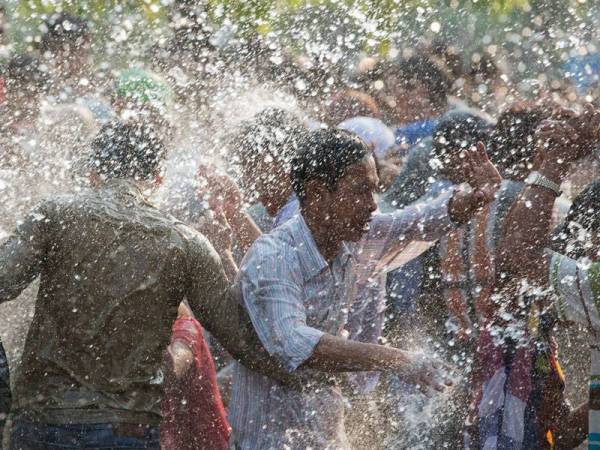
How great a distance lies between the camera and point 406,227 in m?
3.76

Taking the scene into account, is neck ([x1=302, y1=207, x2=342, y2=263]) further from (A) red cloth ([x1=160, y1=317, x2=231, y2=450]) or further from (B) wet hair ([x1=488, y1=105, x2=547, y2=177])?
(B) wet hair ([x1=488, y1=105, x2=547, y2=177])

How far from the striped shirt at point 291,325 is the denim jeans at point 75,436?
299 mm

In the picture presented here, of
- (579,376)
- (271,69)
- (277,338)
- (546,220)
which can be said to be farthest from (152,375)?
(271,69)

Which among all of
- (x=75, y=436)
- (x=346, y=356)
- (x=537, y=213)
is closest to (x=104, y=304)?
(x=75, y=436)

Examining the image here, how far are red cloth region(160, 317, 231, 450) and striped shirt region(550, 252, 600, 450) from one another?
1.19 meters

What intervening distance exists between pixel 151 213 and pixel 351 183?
612 millimetres

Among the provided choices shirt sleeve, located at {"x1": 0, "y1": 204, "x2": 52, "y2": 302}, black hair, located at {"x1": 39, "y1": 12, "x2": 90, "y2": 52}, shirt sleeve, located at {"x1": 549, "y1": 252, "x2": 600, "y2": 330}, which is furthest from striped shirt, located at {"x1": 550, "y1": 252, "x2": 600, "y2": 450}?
black hair, located at {"x1": 39, "y1": 12, "x2": 90, "y2": 52}

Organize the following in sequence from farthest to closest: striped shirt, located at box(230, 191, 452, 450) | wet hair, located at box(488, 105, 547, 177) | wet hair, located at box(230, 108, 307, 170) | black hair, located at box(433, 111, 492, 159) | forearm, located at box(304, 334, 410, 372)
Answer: black hair, located at box(433, 111, 492, 159), wet hair, located at box(488, 105, 547, 177), wet hair, located at box(230, 108, 307, 170), striped shirt, located at box(230, 191, 452, 450), forearm, located at box(304, 334, 410, 372)

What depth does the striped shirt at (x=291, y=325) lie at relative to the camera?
10.5 feet

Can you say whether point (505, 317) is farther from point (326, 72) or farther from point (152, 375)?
point (326, 72)

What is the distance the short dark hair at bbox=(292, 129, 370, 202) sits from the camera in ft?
11.0

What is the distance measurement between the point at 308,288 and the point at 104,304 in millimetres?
592

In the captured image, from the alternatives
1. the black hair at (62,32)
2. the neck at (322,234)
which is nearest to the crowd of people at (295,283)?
the neck at (322,234)

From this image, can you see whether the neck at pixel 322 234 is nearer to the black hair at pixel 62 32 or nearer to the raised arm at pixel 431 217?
the raised arm at pixel 431 217
